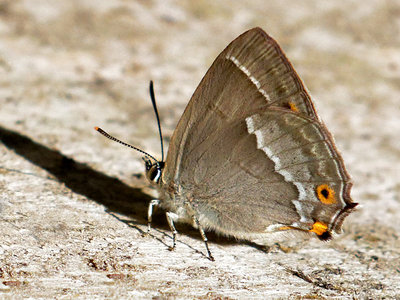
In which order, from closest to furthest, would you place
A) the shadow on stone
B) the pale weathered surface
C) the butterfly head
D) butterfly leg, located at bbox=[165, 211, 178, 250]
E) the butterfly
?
1. the pale weathered surface
2. the butterfly
3. butterfly leg, located at bbox=[165, 211, 178, 250]
4. the butterfly head
5. the shadow on stone

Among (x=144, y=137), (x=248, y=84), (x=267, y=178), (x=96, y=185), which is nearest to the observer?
(x=248, y=84)

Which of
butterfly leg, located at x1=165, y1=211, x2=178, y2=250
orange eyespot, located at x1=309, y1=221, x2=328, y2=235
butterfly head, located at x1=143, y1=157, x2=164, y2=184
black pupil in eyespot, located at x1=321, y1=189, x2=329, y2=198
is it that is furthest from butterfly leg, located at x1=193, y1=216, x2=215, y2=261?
black pupil in eyespot, located at x1=321, y1=189, x2=329, y2=198

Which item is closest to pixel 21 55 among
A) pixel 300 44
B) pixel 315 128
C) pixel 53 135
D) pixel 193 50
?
pixel 53 135

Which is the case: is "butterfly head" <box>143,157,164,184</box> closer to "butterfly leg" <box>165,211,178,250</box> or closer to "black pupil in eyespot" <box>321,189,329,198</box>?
"butterfly leg" <box>165,211,178,250</box>

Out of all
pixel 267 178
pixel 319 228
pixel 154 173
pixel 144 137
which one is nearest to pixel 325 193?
pixel 319 228

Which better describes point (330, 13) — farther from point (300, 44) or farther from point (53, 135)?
point (53, 135)

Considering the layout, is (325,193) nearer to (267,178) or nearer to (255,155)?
(267,178)
